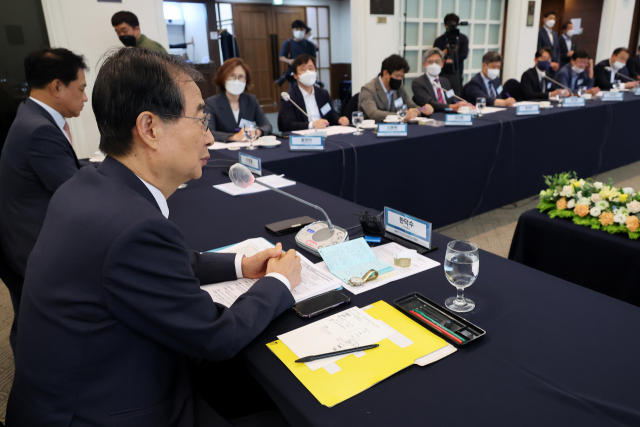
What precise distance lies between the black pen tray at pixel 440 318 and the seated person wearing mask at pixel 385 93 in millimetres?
2836

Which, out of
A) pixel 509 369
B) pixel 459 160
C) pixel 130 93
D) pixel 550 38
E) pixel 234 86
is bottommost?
A: pixel 459 160

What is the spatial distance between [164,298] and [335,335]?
32 centimetres

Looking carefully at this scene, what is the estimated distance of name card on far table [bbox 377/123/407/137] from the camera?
2.83m

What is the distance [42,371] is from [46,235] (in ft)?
0.75

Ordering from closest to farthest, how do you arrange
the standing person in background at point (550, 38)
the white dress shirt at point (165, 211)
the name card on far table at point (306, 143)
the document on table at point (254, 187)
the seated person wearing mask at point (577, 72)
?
the white dress shirt at point (165, 211)
the document on table at point (254, 187)
the name card on far table at point (306, 143)
the seated person wearing mask at point (577, 72)
the standing person in background at point (550, 38)

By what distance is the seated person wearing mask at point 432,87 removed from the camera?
420 centimetres

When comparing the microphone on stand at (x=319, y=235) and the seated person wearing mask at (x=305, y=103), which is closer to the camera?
the microphone on stand at (x=319, y=235)

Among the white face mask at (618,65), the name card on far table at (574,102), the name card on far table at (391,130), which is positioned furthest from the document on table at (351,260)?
the white face mask at (618,65)

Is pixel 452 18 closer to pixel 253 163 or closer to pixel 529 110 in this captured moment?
pixel 529 110

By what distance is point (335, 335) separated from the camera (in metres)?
0.83

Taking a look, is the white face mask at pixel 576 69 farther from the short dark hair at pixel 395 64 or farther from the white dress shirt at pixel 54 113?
the white dress shirt at pixel 54 113

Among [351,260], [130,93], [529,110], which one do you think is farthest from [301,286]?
[529,110]

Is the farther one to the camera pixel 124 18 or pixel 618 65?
pixel 618 65

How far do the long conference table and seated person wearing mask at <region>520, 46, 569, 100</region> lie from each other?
2.26 feet
